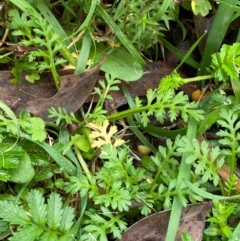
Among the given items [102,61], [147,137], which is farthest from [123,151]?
[102,61]

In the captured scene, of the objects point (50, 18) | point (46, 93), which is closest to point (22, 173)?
point (46, 93)

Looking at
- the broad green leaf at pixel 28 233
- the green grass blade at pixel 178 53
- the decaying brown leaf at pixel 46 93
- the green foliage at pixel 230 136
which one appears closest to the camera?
the broad green leaf at pixel 28 233

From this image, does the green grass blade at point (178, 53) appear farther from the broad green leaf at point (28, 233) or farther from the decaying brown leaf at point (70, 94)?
the broad green leaf at point (28, 233)

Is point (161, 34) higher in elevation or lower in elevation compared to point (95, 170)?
higher

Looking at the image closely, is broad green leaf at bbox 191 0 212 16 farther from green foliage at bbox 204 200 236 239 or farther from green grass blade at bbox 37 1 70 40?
green foliage at bbox 204 200 236 239

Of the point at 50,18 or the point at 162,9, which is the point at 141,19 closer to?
the point at 162,9

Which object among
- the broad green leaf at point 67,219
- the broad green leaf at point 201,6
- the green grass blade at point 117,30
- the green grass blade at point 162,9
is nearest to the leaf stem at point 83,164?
the broad green leaf at point 67,219

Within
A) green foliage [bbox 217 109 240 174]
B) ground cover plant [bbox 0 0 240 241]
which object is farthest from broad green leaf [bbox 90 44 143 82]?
green foliage [bbox 217 109 240 174]

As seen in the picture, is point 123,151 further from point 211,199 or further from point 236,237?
point 236,237
